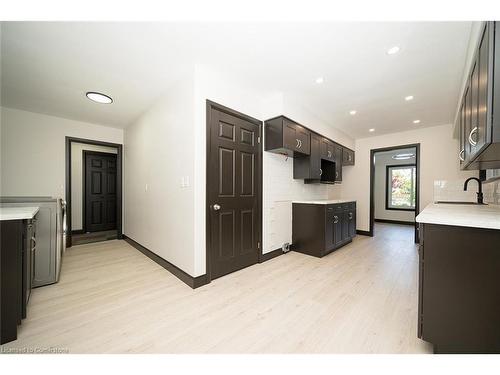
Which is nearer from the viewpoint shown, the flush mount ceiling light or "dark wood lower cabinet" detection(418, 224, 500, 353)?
"dark wood lower cabinet" detection(418, 224, 500, 353)

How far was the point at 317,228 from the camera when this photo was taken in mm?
3068

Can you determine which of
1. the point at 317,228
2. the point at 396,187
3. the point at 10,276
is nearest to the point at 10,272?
the point at 10,276

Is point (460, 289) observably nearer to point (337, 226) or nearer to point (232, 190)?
point (232, 190)

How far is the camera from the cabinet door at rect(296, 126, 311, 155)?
302cm

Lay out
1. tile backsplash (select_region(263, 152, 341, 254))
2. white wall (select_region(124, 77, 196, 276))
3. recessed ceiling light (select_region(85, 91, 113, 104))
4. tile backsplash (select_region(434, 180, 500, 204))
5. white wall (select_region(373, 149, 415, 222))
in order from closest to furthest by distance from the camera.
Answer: white wall (select_region(124, 77, 196, 276)) < recessed ceiling light (select_region(85, 91, 113, 104)) < tile backsplash (select_region(263, 152, 341, 254)) < tile backsplash (select_region(434, 180, 500, 204)) < white wall (select_region(373, 149, 415, 222))

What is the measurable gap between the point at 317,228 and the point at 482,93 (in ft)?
7.40

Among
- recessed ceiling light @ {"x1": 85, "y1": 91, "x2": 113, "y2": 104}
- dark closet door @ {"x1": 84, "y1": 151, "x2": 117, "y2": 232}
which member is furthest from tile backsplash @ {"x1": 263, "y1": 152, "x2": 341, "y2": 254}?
dark closet door @ {"x1": 84, "y1": 151, "x2": 117, "y2": 232}

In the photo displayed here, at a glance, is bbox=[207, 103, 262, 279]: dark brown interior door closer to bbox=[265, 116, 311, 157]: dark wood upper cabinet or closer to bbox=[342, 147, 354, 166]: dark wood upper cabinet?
bbox=[265, 116, 311, 157]: dark wood upper cabinet

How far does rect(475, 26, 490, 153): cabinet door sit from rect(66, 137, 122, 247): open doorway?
5.57 m

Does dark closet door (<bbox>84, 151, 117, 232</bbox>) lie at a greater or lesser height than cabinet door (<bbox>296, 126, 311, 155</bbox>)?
lesser

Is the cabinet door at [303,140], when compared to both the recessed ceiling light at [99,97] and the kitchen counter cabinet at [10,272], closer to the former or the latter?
the recessed ceiling light at [99,97]

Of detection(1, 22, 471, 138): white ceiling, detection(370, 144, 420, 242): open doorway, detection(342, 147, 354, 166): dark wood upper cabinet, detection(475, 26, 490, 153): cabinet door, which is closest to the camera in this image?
detection(475, 26, 490, 153): cabinet door

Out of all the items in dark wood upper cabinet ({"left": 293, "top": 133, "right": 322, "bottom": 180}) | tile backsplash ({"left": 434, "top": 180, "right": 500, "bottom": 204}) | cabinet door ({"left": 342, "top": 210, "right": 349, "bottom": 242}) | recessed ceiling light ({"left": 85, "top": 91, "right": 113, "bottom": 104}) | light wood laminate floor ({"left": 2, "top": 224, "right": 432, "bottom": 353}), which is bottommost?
light wood laminate floor ({"left": 2, "top": 224, "right": 432, "bottom": 353})

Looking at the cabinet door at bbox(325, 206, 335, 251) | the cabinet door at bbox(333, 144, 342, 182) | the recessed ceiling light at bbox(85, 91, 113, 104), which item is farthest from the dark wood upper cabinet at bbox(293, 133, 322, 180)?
the recessed ceiling light at bbox(85, 91, 113, 104)
